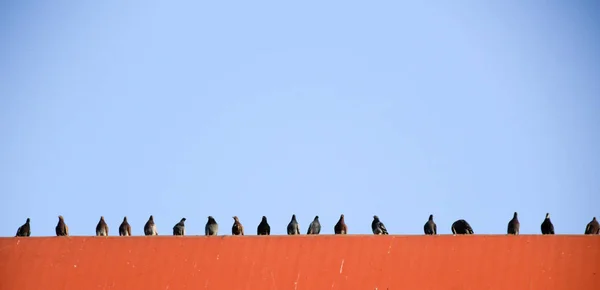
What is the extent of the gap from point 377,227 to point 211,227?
3.82 metres

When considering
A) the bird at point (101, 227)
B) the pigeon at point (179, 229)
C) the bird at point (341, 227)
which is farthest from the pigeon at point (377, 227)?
the bird at point (101, 227)

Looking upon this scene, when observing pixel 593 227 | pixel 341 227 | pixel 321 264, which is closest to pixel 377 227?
pixel 341 227

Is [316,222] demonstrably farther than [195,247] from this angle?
Yes

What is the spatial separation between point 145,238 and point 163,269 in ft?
2.26

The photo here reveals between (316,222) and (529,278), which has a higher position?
(316,222)

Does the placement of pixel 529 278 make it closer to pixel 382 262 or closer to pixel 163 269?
pixel 382 262

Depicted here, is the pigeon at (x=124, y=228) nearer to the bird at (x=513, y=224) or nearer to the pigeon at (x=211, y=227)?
the pigeon at (x=211, y=227)

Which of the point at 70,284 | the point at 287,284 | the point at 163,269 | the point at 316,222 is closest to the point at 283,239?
the point at 287,284

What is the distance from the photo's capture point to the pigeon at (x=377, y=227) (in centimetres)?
2605

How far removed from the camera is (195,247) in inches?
770

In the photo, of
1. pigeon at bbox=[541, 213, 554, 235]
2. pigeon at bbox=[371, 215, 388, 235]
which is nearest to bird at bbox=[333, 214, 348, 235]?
pigeon at bbox=[371, 215, 388, 235]

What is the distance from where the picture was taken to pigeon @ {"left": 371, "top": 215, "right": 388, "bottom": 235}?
26.0 meters

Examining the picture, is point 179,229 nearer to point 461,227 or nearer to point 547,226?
point 461,227

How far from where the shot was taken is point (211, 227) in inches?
1035
